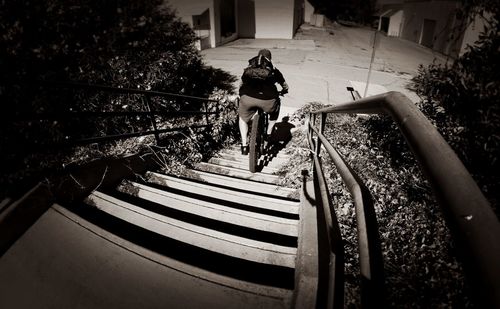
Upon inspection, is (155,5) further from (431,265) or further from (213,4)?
(431,265)

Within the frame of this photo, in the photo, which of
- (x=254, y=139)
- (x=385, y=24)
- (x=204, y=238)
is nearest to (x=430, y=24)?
(x=385, y=24)

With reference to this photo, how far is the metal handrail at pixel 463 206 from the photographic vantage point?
535 millimetres

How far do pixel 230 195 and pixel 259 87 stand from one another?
2.01 meters

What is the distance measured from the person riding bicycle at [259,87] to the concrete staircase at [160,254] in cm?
181

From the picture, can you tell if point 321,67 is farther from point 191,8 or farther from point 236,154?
point 236,154

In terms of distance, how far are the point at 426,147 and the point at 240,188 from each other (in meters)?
2.92

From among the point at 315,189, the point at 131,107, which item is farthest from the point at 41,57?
the point at 315,189

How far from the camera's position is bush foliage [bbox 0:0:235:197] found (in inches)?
189

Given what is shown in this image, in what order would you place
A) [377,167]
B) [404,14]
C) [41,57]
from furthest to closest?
[404,14] < [41,57] < [377,167]

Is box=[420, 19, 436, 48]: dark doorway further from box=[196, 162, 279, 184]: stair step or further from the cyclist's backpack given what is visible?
box=[196, 162, 279, 184]: stair step

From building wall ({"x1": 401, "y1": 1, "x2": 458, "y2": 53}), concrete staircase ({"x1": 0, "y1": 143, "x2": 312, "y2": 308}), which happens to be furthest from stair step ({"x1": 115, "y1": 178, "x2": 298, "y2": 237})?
building wall ({"x1": 401, "y1": 1, "x2": 458, "y2": 53})

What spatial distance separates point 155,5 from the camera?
1029 centimetres

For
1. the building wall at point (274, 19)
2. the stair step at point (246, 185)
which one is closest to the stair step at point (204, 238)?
the stair step at point (246, 185)

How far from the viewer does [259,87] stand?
4.27 m
